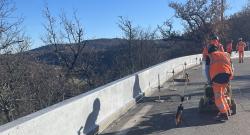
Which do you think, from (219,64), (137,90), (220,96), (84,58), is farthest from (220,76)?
(84,58)

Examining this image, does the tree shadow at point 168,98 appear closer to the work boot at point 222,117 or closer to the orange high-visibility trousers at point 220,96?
the work boot at point 222,117

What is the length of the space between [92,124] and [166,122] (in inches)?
75.2

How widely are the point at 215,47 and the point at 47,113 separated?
4762mm

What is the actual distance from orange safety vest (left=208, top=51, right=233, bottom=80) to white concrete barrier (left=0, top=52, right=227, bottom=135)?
2253mm

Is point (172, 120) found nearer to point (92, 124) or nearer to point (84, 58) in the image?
point (92, 124)

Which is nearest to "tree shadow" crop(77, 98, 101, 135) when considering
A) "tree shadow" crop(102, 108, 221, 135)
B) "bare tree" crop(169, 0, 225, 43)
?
"tree shadow" crop(102, 108, 221, 135)

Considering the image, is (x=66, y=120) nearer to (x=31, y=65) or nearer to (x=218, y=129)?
(x=218, y=129)

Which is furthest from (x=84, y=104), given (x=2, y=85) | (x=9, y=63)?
(x=9, y=63)

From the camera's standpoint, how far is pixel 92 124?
9.27 m

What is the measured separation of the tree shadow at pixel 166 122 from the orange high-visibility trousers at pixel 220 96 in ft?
1.14

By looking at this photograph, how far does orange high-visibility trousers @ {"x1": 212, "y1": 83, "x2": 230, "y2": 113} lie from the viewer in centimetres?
993

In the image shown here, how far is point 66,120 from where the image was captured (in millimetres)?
7797

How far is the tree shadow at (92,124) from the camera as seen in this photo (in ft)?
28.8

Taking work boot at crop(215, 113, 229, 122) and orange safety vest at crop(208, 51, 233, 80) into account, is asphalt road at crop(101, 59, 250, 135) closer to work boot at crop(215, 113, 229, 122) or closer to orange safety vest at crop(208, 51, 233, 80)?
work boot at crop(215, 113, 229, 122)
